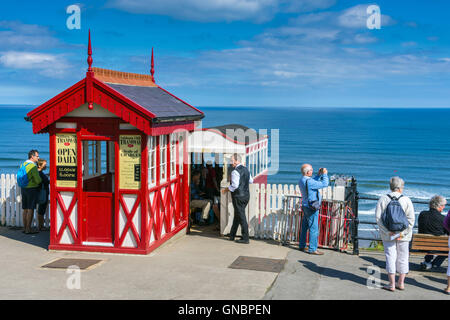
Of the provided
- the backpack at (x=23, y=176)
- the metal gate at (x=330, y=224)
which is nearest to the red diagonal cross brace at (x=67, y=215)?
the backpack at (x=23, y=176)

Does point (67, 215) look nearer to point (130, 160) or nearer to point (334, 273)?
point (130, 160)

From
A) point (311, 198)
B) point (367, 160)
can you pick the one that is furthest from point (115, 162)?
point (367, 160)

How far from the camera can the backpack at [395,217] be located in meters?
7.78

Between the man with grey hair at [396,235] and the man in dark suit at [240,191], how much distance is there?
3.74 meters

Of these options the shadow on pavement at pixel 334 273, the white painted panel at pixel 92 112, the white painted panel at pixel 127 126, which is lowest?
the shadow on pavement at pixel 334 273

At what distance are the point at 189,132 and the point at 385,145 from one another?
77504mm

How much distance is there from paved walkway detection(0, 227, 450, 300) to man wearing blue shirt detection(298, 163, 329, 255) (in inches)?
15.0

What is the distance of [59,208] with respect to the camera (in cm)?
1023

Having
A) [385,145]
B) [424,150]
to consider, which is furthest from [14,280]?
[385,145]

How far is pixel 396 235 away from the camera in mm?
7898

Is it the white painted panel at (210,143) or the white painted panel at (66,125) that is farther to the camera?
the white painted panel at (210,143)

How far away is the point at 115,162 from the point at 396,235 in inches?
206

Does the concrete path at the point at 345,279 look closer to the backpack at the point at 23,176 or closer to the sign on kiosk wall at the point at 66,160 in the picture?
the sign on kiosk wall at the point at 66,160
